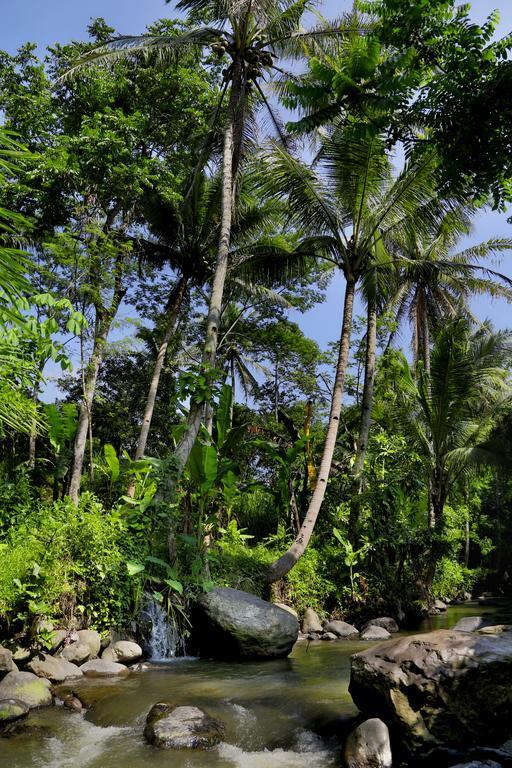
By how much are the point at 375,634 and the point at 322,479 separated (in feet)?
9.23

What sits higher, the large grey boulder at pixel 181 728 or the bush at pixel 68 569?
the bush at pixel 68 569

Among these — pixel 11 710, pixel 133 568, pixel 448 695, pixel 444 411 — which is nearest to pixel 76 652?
pixel 133 568

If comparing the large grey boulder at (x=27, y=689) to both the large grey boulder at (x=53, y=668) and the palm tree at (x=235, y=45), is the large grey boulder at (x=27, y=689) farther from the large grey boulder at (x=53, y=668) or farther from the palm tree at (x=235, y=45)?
the palm tree at (x=235, y=45)

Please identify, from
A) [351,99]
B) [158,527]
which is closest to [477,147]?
[351,99]

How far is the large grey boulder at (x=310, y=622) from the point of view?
1016 cm

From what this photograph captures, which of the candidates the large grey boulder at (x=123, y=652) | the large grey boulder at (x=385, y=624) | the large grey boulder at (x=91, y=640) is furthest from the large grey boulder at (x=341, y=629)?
the large grey boulder at (x=91, y=640)

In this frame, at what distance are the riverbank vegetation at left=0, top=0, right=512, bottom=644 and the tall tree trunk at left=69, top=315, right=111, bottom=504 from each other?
0.05 m

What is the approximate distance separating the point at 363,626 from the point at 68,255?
9.36 m

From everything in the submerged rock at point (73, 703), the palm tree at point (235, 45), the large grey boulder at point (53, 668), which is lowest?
the submerged rock at point (73, 703)

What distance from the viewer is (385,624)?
1038 cm

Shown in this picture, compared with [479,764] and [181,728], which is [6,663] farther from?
[479,764]

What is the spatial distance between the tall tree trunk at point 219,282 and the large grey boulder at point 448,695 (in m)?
5.06

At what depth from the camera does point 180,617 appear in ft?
26.8

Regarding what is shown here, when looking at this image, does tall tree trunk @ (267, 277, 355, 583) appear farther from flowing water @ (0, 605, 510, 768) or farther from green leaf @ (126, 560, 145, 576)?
green leaf @ (126, 560, 145, 576)
